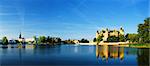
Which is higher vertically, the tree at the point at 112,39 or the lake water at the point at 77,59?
the tree at the point at 112,39

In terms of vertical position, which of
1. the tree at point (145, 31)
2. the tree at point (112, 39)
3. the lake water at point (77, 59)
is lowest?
the lake water at point (77, 59)

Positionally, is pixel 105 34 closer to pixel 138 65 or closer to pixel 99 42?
pixel 99 42

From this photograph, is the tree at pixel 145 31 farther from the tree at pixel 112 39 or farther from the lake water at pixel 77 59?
the tree at pixel 112 39

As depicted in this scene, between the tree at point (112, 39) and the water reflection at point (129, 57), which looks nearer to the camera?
the water reflection at point (129, 57)

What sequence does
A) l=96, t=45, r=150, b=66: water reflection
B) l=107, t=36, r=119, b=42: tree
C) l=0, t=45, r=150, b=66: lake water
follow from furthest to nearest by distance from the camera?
l=107, t=36, r=119, b=42: tree
l=0, t=45, r=150, b=66: lake water
l=96, t=45, r=150, b=66: water reflection

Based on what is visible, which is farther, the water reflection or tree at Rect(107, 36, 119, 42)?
tree at Rect(107, 36, 119, 42)

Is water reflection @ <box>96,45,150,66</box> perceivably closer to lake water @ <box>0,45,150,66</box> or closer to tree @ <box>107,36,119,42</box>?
lake water @ <box>0,45,150,66</box>

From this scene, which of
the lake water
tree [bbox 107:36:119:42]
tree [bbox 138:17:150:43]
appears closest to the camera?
the lake water

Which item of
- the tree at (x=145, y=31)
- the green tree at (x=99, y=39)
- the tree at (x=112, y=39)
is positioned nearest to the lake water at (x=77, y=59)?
the tree at (x=145, y=31)

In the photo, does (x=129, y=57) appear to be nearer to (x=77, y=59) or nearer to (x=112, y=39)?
(x=77, y=59)

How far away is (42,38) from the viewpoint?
6944 inches

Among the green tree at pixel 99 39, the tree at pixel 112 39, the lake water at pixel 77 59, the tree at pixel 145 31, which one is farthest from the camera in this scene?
the green tree at pixel 99 39

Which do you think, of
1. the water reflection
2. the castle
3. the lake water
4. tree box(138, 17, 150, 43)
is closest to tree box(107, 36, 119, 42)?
the castle

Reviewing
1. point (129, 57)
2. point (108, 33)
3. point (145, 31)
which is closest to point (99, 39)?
point (108, 33)
